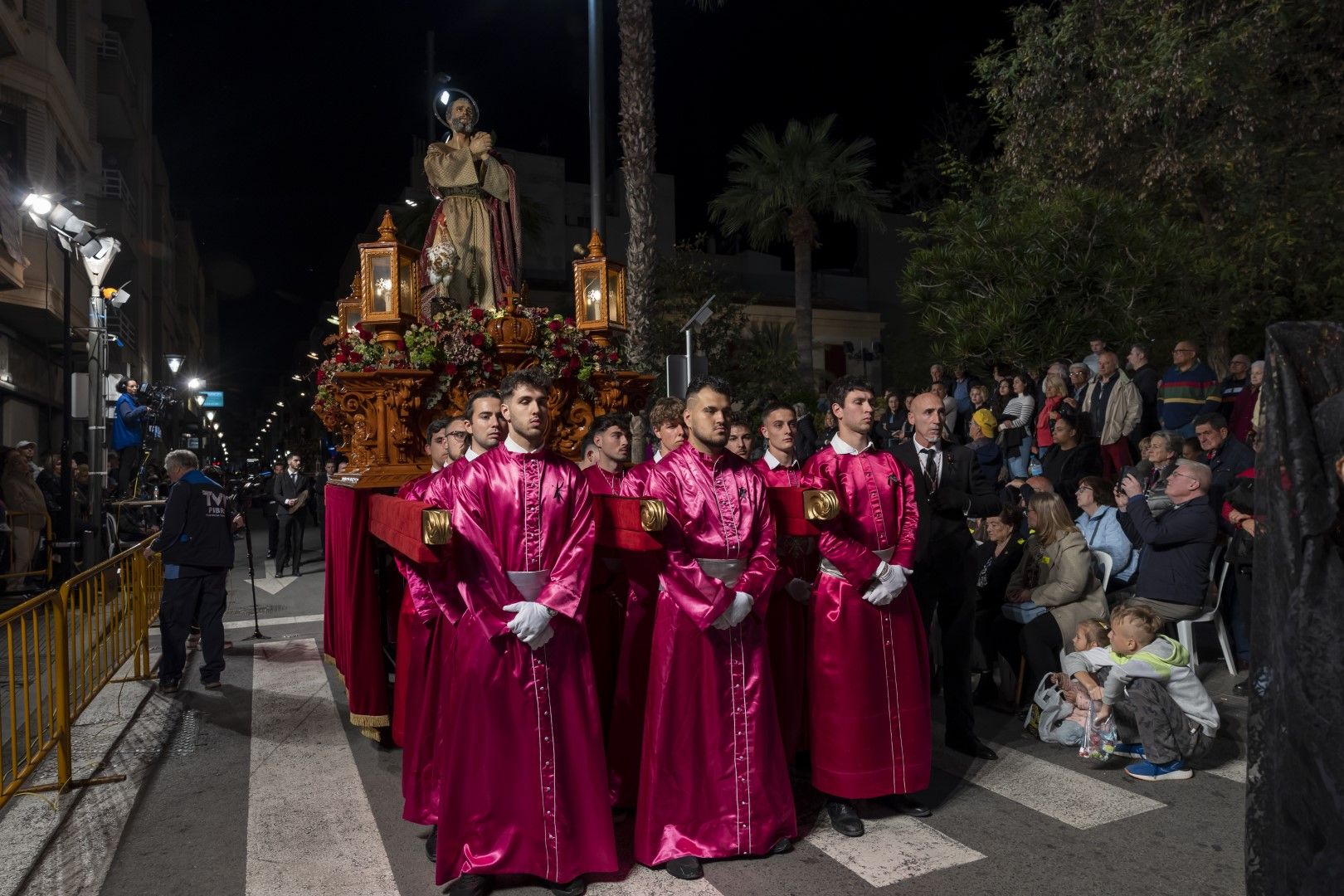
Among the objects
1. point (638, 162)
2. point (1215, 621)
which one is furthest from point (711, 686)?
point (638, 162)

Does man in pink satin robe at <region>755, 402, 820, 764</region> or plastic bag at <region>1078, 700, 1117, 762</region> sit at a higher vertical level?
man in pink satin robe at <region>755, 402, 820, 764</region>

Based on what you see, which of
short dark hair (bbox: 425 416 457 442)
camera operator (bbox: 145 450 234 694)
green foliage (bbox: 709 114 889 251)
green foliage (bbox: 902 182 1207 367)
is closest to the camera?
short dark hair (bbox: 425 416 457 442)

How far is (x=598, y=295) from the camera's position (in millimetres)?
7484

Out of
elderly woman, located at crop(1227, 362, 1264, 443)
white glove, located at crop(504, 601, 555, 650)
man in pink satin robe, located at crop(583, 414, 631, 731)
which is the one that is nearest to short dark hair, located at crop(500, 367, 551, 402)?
man in pink satin robe, located at crop(583, 414, 631, 731)

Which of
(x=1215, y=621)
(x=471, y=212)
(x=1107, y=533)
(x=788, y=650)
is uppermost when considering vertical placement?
(x=471, y=212)

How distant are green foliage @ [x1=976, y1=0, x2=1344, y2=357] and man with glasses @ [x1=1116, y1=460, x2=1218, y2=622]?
812cm

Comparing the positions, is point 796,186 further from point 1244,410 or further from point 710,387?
point 710,387

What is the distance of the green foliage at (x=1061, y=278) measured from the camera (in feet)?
51.2

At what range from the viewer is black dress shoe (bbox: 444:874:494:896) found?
395cm

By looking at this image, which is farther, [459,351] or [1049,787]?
[459,351]

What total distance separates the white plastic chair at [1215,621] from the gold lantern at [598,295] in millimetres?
4661

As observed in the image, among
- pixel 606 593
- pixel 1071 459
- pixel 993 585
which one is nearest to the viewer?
pixel 606 593

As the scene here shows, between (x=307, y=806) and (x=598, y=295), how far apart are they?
412 centimetres

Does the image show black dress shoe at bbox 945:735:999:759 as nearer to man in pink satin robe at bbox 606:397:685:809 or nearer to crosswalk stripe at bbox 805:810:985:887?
crosswalk stripe at bbox 805:810:985:887
